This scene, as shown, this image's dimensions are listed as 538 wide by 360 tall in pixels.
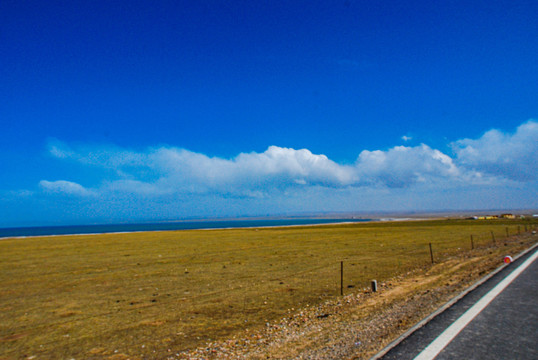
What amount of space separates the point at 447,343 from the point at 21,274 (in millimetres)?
23577

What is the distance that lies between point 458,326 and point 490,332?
59 cm

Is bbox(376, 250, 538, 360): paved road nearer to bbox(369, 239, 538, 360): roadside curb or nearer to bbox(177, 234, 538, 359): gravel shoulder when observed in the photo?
bbox(369, 239, 538, 360): roadside curb

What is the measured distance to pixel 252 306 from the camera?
11.2 metres

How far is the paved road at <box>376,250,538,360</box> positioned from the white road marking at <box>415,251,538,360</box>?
0.25ft

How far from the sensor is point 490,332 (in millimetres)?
6781

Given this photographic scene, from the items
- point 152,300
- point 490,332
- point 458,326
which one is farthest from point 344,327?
point 152,300

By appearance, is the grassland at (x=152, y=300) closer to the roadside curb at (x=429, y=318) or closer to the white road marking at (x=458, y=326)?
the roadside curb at (x=429, y=318)

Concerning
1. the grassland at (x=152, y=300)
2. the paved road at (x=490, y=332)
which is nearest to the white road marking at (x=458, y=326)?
the paved road at (x=490, y=332)

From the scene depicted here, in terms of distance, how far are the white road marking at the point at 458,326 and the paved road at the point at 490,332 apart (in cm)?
8

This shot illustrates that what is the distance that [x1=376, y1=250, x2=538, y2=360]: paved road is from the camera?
5.80 metres

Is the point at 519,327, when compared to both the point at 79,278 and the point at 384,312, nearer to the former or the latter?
the point at 384,312

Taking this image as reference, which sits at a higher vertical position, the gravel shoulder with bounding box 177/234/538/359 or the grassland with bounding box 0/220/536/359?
the gravel shoulder with bounding box 177/234/538/359

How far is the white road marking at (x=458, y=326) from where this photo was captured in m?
5.87

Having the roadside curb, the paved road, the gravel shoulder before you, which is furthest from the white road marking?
the gravel shoulder
